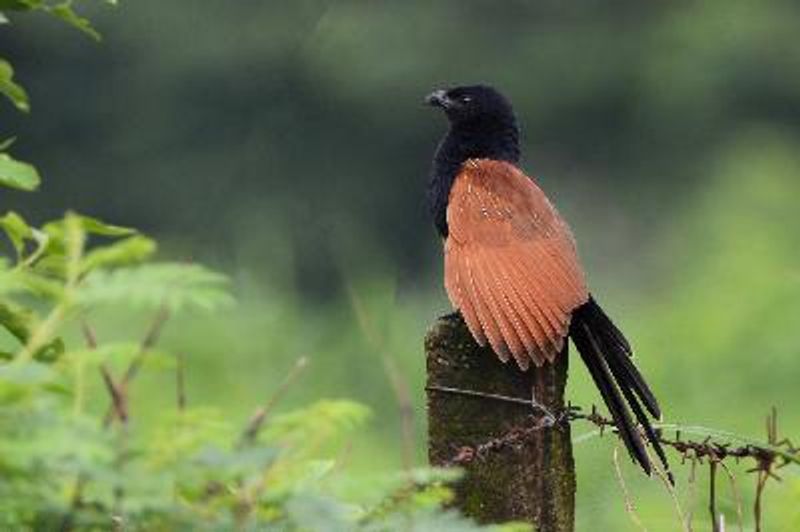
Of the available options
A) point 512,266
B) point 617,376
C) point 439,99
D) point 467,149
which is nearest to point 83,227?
point 617,376

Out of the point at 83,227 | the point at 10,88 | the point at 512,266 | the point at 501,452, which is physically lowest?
the point at 83,227

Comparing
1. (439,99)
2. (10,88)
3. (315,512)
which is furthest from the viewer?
(439,99)

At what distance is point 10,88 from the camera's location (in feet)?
7.72

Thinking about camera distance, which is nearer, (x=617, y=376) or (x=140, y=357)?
(x=140, y=357)

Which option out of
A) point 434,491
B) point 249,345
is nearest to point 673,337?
point 249,345

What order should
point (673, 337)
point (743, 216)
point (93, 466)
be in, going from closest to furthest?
point (93, 466) → point (673, 337) → point (743, 216)

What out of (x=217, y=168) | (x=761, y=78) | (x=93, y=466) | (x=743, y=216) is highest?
(x=761, y=78)

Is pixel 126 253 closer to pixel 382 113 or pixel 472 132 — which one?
pixel 472 132

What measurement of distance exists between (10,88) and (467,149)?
2760 millimetres

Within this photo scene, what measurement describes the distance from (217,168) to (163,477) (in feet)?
84.3

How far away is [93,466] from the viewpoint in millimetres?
1564

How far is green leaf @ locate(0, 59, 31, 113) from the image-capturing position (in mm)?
2312

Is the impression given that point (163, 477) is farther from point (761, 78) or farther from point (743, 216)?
point (761, 78)

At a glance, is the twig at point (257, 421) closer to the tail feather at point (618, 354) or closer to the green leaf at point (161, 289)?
the green leaf at point (161, 289)
